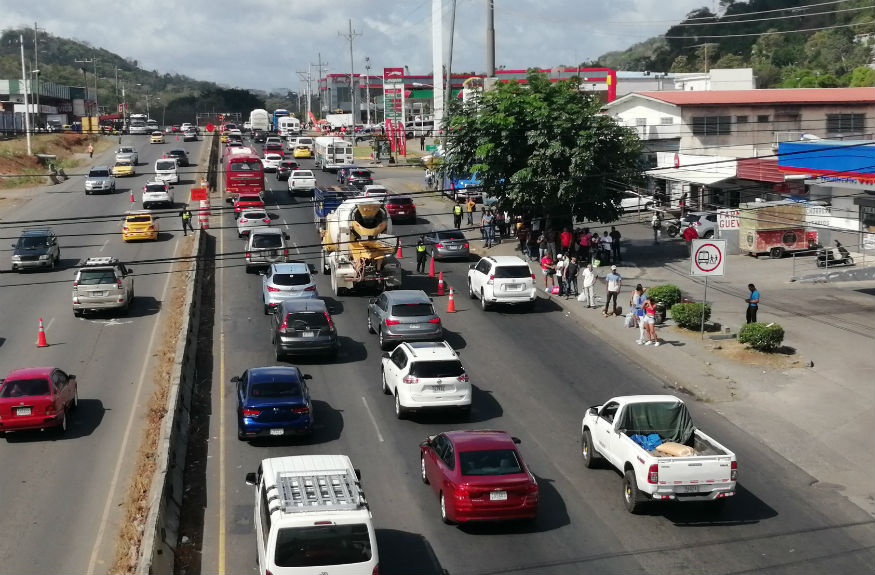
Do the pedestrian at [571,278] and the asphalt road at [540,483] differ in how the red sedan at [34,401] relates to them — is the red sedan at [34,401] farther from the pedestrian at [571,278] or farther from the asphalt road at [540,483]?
the pedestrian at [571,278]

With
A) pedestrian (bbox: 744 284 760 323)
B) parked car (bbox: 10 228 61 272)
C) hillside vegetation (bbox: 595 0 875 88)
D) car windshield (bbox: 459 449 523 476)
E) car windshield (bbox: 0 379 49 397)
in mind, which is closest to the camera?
car windshield (bbox: 459 449 523 476)

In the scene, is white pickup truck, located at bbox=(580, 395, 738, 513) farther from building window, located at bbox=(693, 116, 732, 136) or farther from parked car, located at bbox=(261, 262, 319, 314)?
building window, located at bbox=(693, 116, 732, 136)

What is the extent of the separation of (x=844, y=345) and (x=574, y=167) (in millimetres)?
16147

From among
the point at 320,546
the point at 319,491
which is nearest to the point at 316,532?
the point at 320,546

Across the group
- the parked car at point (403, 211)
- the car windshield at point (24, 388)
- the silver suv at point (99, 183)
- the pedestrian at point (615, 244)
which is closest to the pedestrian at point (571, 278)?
the pedestrian at point (615, 244)

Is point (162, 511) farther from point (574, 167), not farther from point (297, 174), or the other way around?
point (297, 174)

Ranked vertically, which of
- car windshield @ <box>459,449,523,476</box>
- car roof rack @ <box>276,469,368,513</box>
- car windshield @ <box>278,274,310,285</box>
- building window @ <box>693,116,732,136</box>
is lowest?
car windshield @ <box>459,449,523,476</box>

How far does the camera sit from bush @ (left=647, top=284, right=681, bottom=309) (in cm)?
3394

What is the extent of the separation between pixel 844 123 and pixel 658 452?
1994 inches

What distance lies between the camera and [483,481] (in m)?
17.4

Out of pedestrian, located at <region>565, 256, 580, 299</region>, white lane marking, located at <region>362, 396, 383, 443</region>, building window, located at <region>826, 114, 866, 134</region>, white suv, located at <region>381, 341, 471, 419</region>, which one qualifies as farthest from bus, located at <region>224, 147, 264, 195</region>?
white suv, located at <region>381, 341, 471, 419</region>

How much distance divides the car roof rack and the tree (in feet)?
91.3

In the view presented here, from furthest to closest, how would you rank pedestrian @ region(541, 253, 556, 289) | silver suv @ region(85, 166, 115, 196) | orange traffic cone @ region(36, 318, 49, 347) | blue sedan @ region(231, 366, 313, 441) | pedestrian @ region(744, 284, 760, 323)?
1. silver suv @ region(85, 166, 115, 196)
2. pedestrian @ region(541, 253, 556, 289)
3. orange traffic cone @ region(36, 318, 49, 347)
4. pedestrian @ region(744, 284, 760, 323)
5. blue sedan @ region(231, 366, 313, 441)

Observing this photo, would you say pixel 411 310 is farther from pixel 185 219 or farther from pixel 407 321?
pixel 185 219
